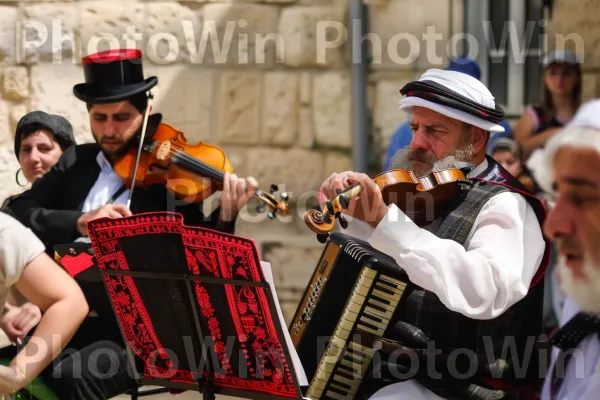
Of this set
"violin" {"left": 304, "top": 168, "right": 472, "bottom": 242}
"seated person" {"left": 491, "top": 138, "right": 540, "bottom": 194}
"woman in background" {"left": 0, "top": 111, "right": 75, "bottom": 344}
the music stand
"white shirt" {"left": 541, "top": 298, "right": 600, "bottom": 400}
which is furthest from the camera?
"seated person" {"left": 491, "top": 138, "right": 540, "bottom": 194}

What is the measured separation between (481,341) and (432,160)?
63cm

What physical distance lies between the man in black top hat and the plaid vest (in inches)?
46.8

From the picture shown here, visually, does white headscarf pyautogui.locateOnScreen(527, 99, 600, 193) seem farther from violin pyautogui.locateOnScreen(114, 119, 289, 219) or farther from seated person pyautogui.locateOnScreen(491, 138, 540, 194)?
seated person pyautogui.locateOnScreen(491, 138, 540, 194)

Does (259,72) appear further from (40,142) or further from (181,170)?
(181,170)

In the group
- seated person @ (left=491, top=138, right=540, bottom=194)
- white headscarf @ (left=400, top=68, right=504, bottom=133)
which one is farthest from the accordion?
seated person @ (left=491, top=138, right=540, bottom=194)

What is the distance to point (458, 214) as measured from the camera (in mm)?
3588

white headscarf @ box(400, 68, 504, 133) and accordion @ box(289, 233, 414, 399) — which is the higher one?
white headscarf @ box(400, 68, 504, 133)

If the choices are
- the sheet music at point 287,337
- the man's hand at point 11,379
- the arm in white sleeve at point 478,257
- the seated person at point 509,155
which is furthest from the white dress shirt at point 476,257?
the seated person at point 509,155

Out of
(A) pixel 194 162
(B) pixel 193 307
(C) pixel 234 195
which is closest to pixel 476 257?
(B) pixel 193 307

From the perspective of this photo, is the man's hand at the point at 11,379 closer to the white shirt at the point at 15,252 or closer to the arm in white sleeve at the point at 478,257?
the white shirt at the point at 15,252

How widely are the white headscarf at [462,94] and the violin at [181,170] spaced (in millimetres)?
1010

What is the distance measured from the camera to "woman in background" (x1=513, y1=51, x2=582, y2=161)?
6.07 m

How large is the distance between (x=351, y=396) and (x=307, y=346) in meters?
0.21

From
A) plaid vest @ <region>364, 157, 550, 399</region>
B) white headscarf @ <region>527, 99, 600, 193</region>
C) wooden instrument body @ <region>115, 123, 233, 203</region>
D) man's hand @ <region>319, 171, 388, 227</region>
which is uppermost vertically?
white headscarf @ <region>527, 99, 600, 193</region>
